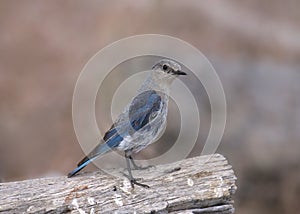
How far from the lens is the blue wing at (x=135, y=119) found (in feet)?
17.3

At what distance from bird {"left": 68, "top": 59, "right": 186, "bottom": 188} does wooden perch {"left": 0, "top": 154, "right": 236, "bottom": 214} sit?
0.51 ft

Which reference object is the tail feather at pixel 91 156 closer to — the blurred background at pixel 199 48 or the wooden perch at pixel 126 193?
the wooden perch at pixel 126 193

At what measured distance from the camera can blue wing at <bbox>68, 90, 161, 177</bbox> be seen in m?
5.28

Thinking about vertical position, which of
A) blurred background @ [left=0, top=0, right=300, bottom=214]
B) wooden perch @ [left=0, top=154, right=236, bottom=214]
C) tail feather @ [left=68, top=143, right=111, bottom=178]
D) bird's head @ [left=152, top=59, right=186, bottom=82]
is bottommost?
wooden perch @ [left=0, top=154, right=236, bottom=214]

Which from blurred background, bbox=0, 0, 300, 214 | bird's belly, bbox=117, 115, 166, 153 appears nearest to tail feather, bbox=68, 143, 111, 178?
bird's belly, bbox=117, 115, 166, 153

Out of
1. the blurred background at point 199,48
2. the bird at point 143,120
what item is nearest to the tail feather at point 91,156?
the bird at point 143,120

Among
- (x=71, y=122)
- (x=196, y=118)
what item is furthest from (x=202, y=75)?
(x=71, y=122)

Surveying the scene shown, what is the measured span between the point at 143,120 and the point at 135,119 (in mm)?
65

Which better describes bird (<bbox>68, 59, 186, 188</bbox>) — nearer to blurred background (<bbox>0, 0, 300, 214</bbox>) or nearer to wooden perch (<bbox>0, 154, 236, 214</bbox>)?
wooden perch (<bbox>0, 154, 236, 214</bbox>)

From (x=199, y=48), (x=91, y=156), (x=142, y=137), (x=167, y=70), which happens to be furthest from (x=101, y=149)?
(x=199, y=48)

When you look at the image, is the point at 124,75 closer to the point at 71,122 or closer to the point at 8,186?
the point at 71,122

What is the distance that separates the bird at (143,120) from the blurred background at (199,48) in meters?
2.51

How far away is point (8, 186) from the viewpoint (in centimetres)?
510

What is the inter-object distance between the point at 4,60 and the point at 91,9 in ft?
5.81
